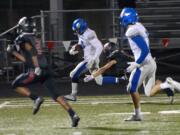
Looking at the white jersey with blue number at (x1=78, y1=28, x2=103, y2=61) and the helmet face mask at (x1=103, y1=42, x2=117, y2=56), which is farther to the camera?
the helmet face mask at (x1=103, y1=42, x2=117, y2=56)

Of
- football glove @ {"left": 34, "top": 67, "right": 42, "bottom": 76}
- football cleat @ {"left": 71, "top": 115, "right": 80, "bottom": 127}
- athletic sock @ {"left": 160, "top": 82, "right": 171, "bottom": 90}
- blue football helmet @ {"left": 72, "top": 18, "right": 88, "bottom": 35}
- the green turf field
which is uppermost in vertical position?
blue football helmet @ {"left": 72, "top": 18, "right": 88, "bottom": 35}

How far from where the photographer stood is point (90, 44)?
15859 millimetres

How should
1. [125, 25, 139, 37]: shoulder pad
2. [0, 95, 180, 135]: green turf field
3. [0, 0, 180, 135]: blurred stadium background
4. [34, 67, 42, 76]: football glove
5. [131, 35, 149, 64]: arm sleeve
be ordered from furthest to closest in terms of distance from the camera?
[125, 25, 139, 37]: shoulder pad → [131, 35, 149, 64]: arm sleeve → [34, 67, 42, 76]: football glove → [0, 0, 180, 135]: blurred stadium background → [0, 95, 180, 135]: green turf field

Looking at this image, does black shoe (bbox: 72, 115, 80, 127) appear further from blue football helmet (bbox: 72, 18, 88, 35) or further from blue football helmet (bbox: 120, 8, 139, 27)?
blue football helmet (bbox: 72, 18, 88, 35)

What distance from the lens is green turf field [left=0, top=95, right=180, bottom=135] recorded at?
35.4ft

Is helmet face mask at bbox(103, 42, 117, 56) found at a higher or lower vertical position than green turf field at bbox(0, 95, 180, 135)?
higher

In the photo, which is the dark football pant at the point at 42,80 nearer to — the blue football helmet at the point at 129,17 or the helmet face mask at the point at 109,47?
the blue football helmet at the point at 129,17

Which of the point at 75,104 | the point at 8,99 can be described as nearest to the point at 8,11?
the point at 8,99

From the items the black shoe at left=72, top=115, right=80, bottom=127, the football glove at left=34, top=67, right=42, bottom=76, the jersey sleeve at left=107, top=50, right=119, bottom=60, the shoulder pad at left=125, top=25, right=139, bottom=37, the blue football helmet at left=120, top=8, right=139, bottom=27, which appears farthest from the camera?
the jersey sleeve at left=107, top=50, right=119, bottom=60

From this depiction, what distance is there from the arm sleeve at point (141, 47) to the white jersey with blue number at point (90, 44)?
392cm

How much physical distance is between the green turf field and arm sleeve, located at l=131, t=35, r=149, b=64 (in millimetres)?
1006

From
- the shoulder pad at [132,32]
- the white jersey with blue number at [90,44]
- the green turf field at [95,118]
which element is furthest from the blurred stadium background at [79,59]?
the shoulder pad at [132,32]

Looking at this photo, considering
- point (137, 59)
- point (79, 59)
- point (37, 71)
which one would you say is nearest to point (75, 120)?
point (37, 71)

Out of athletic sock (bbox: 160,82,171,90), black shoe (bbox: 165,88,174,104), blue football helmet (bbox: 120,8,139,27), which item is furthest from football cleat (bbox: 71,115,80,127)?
black shoe (bbox: 165,88,174,104)
